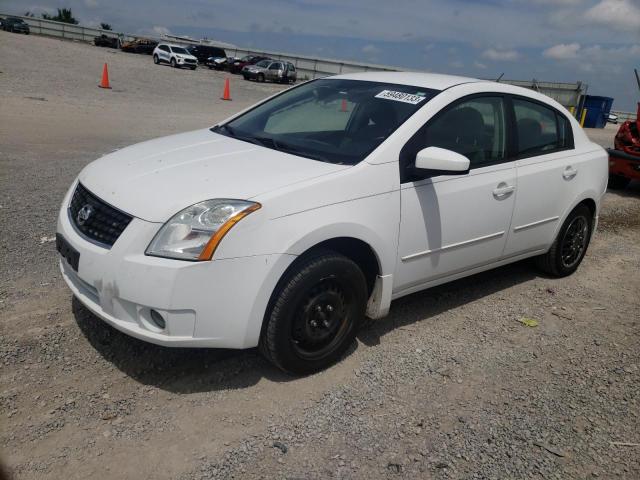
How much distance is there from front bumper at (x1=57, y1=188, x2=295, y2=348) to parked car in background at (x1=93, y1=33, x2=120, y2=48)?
5497 centimetres

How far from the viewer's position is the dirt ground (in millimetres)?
2707

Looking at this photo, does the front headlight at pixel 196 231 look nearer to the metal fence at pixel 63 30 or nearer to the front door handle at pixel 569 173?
the front door handle at pixel 569 173

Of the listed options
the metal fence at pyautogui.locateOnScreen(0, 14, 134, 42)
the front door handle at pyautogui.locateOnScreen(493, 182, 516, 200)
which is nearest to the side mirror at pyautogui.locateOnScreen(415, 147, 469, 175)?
the front door handle at pyautogui.locateOnScreen(493, 182, 516, 200)

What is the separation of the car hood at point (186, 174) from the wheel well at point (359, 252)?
1.33ft

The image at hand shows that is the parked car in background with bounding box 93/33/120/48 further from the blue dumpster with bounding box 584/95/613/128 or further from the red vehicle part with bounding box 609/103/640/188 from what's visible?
the red vehicle part with bounding box 609/103/640/188

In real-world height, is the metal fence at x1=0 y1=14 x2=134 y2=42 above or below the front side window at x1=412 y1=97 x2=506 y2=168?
above

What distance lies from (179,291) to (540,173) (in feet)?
10.1

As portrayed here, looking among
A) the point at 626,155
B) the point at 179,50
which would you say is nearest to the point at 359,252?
the point at 626,155

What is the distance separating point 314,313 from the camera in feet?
10.8

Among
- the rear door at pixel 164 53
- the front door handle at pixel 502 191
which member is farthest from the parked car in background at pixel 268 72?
the front door handle at pixel 502 191

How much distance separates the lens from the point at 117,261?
288cm

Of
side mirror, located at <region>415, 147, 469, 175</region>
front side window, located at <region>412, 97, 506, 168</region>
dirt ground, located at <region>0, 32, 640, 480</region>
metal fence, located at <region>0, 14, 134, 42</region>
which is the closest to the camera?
dirt ground, located at <region>0, 32, 640, 480</region>

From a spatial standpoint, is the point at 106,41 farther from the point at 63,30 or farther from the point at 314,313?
A: the point at 314,313

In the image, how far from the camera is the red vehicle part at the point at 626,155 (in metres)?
9.48
